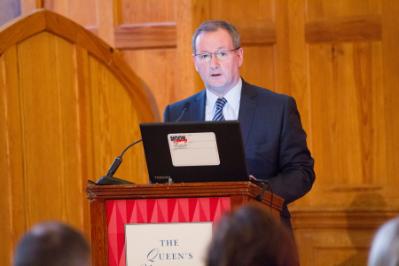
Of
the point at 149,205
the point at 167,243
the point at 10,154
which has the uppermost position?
the point at 10,154

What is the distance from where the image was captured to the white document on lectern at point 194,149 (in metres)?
3.23

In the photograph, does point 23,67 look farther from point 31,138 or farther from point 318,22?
point 318,22

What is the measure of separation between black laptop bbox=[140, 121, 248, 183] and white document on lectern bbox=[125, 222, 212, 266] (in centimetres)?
19

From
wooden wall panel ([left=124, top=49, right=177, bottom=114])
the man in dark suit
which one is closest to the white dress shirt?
the man in dark suit

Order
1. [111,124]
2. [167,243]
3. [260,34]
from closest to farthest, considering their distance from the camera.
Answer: [167,243] < [111,124] < [260,34]

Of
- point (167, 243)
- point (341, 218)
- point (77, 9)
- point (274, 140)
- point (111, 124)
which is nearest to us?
point (167, 243)

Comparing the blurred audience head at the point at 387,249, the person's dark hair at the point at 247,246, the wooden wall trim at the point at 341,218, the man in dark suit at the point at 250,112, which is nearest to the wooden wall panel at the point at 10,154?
the man in dark suit at the point at 250,112

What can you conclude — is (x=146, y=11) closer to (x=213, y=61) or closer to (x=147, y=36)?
(x=147, y=36)

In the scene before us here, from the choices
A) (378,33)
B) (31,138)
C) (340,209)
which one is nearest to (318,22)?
(378,33)

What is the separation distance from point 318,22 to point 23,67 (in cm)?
170

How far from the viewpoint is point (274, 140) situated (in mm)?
3904

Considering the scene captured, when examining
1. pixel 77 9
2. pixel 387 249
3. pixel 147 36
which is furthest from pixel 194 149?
pixel 77 9

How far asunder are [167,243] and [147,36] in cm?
248

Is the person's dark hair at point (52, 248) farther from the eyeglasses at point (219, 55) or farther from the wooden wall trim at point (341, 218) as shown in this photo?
the wooden wall trim at point (341, 218)
